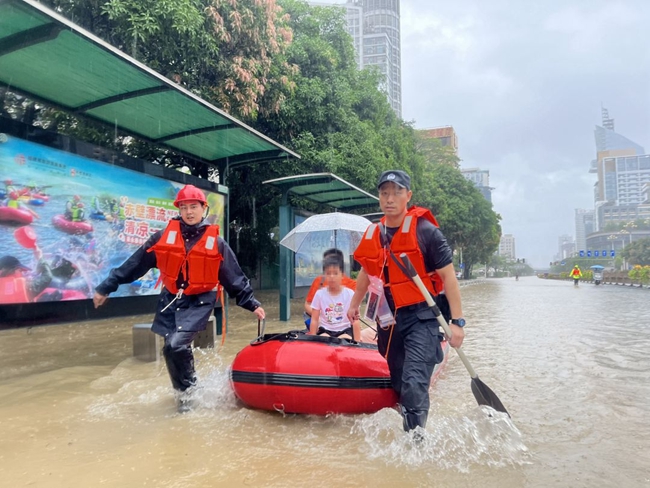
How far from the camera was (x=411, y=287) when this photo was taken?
2955 mm

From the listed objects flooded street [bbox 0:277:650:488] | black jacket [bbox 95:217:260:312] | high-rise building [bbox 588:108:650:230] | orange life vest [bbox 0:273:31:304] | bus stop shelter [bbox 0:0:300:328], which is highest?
high-rise building [bbox 588:108:650:230]

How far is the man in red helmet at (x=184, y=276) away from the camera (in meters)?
3.55

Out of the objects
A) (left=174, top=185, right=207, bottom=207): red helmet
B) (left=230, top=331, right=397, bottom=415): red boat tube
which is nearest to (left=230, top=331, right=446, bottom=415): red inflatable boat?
(left=230, top=331, right=397, bottom=415): red boat tube

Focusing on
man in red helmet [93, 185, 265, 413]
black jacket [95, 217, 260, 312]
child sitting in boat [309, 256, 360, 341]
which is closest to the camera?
man in red helmet [93, 185, 265, 413]

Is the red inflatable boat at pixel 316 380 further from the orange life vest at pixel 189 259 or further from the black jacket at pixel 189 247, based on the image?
the orange life vest at pixel 189 259

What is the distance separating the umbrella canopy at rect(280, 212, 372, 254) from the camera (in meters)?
7.89

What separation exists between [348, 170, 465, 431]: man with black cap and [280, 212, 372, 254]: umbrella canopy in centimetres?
456

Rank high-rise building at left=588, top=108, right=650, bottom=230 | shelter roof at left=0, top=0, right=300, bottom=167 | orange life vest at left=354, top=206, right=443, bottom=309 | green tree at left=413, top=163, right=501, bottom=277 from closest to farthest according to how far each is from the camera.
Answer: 1. orange life vest at left=354, top=206, right=443, bottom=309
2. shelter roof at left=0, top=0, right=300, bottom=167
3. green tree at left=413, top=163, right=501, bottom=277
4. high-rise building at left=588, top=108, right=650, bottom=230

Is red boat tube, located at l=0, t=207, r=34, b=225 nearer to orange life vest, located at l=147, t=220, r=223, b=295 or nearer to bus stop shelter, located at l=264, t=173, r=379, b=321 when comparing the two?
orange life vest, located at l=147, t=220, r=223, b=295

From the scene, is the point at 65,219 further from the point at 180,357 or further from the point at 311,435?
the point at 311,435

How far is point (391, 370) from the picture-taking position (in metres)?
3.24

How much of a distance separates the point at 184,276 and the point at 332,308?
69.4 inches

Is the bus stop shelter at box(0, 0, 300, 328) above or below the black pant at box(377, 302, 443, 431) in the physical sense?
above

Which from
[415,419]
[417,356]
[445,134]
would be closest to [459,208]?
[417,356]
